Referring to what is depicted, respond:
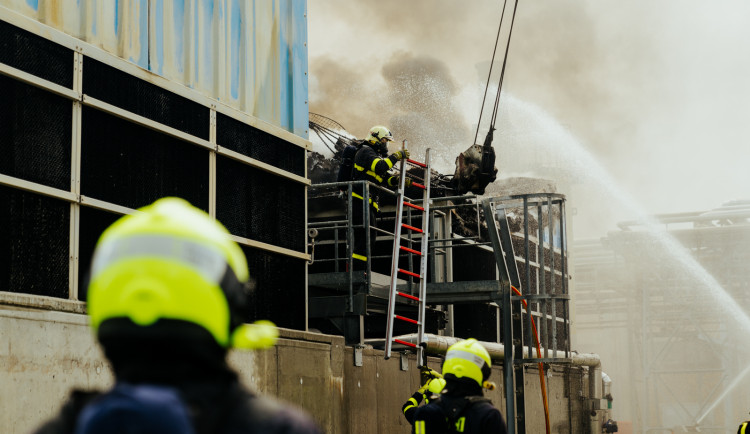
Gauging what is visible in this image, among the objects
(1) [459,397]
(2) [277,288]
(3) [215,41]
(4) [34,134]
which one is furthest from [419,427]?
(3) [215,41]

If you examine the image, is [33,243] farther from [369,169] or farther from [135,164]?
[369,169]

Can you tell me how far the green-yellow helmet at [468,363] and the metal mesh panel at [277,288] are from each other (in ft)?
12.4

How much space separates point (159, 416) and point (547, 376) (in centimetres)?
1340

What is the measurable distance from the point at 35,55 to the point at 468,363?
3.44 metres

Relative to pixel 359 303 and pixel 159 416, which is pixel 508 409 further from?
pixel 159 416

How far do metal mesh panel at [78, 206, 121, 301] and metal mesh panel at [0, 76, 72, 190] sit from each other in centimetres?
30

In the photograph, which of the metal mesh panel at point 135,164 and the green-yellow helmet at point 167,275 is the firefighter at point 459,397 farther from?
the green-yellow helmet at point 167,275

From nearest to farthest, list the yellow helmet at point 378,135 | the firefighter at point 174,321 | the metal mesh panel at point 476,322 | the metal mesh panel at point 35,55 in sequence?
the firefighter at point 174,321 → the metal mesh panel at point 35,55 → the yellow helmet at point 378,135 → the metal mesh panel at point 476,322

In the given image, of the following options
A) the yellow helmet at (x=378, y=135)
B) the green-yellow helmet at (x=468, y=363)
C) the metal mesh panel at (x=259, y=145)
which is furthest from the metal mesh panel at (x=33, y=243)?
the yellow helmet at (x=378, y=135)

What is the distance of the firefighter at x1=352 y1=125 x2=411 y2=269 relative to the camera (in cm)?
1078

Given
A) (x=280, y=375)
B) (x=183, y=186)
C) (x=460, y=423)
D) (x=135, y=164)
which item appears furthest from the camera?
(x=280, y=375)

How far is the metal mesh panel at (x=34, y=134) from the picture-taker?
6145 millimetres

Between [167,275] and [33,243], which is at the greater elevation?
[33,243]

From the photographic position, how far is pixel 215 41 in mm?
8328
